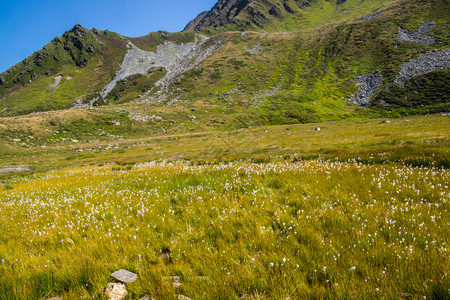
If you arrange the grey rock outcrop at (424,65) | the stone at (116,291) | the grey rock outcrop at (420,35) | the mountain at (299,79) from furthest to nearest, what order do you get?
the grey rock outcrop at (420,35)
the grey rock outcrop at (424,65)
the mountain at (299,79)
the stone at (116,291)

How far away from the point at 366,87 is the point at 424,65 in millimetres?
21368

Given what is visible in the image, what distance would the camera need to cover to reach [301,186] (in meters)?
6.57

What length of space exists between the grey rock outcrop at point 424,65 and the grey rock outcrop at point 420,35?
1591 centimetres

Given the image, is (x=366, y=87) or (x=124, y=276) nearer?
(x=124, y=276)

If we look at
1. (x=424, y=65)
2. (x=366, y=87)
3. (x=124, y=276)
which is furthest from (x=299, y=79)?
(x=124, y=276)

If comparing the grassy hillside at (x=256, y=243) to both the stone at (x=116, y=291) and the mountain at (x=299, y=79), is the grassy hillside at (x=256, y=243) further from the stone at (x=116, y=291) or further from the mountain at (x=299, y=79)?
the mountain at (x=299, y=79)

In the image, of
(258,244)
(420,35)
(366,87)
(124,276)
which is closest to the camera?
(124,276)

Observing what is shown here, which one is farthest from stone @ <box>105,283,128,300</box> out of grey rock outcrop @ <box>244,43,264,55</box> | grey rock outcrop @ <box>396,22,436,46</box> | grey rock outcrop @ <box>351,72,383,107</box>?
grey rock outcrop @ <box>244,43,264,55</box>

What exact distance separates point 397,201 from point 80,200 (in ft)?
34.0

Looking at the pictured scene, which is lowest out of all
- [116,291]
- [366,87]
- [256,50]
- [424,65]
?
[366,87]

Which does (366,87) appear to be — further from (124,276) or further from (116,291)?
(116,291)

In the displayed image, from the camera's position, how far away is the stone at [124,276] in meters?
3.16

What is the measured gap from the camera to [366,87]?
91.3 meters

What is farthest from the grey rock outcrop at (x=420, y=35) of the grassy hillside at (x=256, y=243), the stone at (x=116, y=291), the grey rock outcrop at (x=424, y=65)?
the stone at (x=116, y=291)
